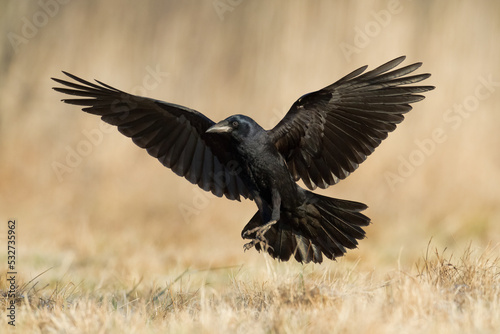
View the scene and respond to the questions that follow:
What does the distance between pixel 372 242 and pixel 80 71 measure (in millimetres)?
4521

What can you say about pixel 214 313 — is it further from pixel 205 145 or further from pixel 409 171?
pixel 409 171

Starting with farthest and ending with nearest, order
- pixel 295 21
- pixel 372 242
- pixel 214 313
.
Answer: pixel 295 21 → pixel 372 242 → pixel 214 313

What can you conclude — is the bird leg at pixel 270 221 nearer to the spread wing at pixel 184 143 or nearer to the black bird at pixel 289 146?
the black bird at pixel 289 146

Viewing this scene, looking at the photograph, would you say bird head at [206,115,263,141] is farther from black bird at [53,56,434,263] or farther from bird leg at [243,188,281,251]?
bird leg at [243,188,281,251]

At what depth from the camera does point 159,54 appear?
8836 mm

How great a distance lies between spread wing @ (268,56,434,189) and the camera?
13.6 feet

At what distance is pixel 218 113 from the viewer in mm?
8336

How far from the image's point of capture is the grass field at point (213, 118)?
24.5 ft

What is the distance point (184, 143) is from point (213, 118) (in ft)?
11.5

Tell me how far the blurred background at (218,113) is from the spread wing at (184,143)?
2136mm

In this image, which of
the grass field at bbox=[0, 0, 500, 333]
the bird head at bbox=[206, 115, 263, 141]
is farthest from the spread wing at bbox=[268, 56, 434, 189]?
the grass field at bbox=[0, 0, 500, 333]

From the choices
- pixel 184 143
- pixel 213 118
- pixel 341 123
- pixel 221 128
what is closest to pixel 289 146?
pixel 341 123

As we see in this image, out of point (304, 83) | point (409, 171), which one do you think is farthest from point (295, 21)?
point (409, 171)

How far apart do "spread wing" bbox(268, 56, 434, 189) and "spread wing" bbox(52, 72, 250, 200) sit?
19.4 inches
